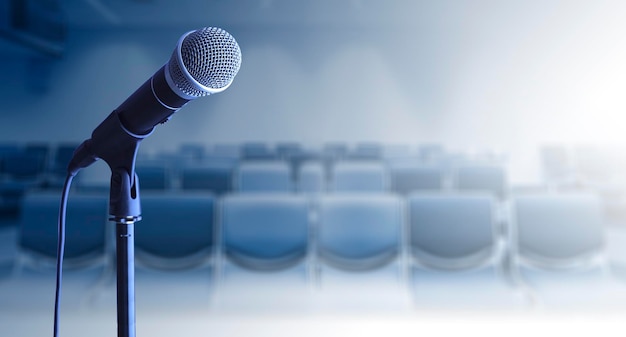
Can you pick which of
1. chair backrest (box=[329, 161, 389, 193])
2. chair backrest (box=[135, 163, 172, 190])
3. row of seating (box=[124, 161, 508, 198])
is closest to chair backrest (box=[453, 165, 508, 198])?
row of seating (box=[124, 161, 508, 198])

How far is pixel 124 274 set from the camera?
691 mm

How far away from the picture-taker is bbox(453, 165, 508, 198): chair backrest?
3.85 m

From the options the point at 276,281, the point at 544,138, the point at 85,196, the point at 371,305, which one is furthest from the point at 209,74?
the point at 544,138

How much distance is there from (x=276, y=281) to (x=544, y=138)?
9061 millimetres

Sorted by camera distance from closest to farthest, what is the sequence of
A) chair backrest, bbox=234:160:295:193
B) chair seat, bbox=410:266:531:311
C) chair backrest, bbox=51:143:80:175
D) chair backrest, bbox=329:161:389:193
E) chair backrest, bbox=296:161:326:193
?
chair seat, bbox=410:266:531:311
chair backrest, bbox=234:160:295:193
chair backrest, bbox=329:161:389:193
chair backrest, bbox=296:161:326:193
chair backrest, bbox=51:143:80:175

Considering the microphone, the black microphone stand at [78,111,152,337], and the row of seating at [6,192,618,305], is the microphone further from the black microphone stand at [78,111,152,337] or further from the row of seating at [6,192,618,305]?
the row of seating at [6,192,618,305]

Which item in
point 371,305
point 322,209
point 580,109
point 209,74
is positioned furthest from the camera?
point 580,109

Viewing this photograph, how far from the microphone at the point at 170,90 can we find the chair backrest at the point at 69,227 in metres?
1.94

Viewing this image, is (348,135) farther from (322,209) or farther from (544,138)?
(322,209)

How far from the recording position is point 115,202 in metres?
0.69

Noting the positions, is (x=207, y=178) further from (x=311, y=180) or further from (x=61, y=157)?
Answer: (x=61, y=157)

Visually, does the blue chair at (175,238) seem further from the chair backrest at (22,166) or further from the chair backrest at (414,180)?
the chair backrest at (22,166)

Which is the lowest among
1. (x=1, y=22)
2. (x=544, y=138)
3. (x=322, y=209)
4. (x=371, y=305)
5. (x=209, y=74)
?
(x=371, y=305)

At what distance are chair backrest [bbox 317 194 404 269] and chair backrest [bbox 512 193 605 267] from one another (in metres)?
0.69
